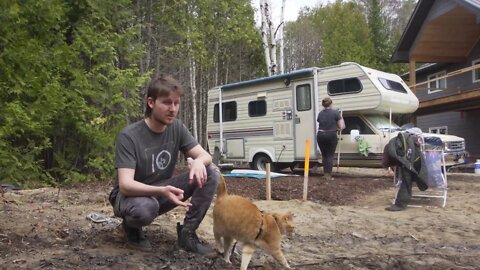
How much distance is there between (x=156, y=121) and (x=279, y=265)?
55.3 inches

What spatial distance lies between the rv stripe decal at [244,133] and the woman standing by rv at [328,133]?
2.41 meters

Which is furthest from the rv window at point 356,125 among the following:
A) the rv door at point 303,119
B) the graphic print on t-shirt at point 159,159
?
the graphic print on t-shirt at point 159,159

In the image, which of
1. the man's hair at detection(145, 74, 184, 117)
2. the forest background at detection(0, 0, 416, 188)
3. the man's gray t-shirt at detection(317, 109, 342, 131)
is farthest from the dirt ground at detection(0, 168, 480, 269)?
the man's gray t-shirt at detection(317, 109, 342, 131)

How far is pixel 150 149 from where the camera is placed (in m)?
3.32

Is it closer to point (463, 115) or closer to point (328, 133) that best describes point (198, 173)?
point (328, 133)

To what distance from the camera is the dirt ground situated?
328 centimetres

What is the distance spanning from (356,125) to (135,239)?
27.5 feet

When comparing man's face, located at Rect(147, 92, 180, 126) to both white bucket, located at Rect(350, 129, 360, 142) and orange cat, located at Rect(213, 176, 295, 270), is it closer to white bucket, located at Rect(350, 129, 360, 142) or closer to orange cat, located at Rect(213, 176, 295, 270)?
orange cat, located at Rect(213, 176, 295, 270)

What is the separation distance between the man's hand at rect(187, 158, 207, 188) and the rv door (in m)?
8.20

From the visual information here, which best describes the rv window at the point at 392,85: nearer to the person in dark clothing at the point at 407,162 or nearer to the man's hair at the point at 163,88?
the person in dark clothing at the point at 407,162

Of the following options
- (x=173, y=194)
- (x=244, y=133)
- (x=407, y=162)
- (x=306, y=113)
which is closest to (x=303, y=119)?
(x=306, y=113)

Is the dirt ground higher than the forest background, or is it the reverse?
the forest background

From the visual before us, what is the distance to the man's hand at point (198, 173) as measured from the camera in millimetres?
3131

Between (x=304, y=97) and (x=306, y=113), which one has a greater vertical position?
(x=304, y=97)
